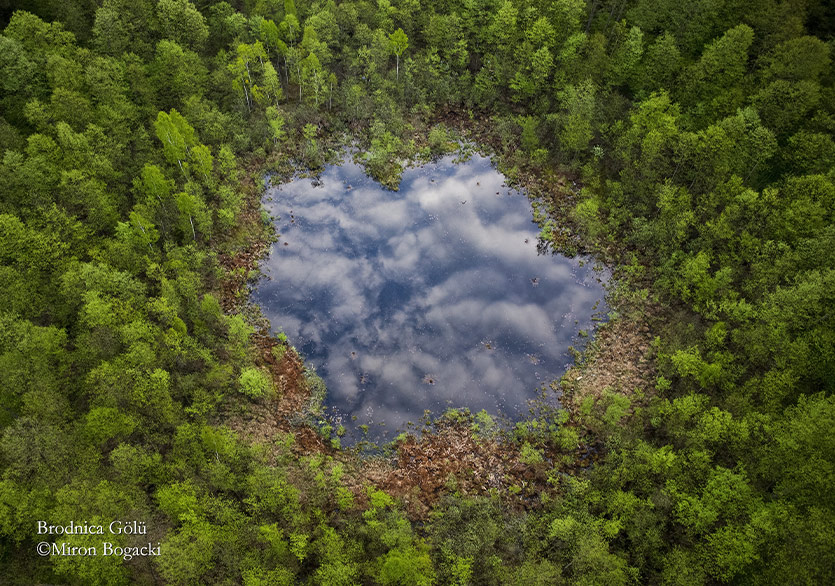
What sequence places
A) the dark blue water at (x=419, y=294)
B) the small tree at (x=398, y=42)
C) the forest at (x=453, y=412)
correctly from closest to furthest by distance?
1. the forest at (x=453, y=412)
2. the dark blue water at (x=419, y=294)
3. the small tree at (x=398, y=42)

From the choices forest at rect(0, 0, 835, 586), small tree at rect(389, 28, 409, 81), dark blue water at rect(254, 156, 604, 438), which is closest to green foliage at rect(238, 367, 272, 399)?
forest at rect(0, 0, 835, 586)

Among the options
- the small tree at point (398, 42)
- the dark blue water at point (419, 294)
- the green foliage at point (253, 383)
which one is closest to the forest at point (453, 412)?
the green foliage at point (253, 383)

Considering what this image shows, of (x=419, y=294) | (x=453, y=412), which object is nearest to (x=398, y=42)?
(x=419, y=294)

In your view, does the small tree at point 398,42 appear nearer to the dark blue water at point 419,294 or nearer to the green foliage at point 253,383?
the dark blue water at point 419,294

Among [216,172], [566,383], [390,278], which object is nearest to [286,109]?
[216,172]

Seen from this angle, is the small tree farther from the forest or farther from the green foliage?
the green foliage

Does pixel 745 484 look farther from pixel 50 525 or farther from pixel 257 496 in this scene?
pixel 50 525
